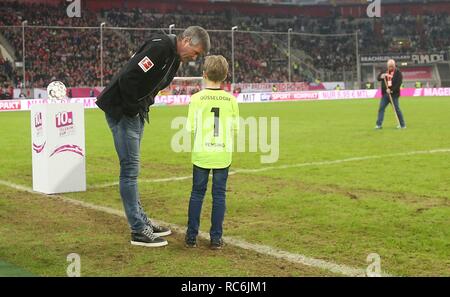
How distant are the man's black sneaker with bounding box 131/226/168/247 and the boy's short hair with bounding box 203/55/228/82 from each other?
1551 mm

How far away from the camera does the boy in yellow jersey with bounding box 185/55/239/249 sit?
5781 mm

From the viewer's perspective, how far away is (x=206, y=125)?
581 cm

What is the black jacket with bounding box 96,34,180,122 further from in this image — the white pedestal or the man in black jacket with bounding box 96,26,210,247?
the white pedestal

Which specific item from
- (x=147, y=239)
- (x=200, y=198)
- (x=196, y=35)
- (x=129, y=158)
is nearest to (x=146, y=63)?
(x=196, y=35)

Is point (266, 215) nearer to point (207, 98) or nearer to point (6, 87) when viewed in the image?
point (207, 98)

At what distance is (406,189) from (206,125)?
3951 millimetres

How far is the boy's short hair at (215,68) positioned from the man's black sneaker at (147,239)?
155 centimetres

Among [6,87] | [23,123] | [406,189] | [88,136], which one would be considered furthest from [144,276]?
[6,87]

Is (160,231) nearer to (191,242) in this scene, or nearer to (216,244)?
(191,242)

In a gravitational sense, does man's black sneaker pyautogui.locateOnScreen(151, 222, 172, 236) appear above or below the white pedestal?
below

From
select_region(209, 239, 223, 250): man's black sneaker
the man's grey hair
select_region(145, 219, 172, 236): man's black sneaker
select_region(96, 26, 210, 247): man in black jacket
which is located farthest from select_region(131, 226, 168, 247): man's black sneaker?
the man's grey hair

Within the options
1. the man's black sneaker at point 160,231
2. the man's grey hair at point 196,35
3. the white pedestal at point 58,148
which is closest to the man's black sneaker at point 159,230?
the man's black sneaker at point 160,231

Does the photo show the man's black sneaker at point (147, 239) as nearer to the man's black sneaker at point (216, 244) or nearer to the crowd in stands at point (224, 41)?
the man's black sneaker at point (216, 244)

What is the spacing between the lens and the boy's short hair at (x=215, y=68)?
5.70m
